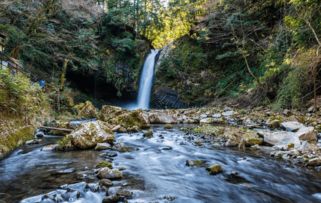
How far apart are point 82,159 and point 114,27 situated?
60.0 ft

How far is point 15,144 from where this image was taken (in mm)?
5578

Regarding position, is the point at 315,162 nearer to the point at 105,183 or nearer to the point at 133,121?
the point at 105,183

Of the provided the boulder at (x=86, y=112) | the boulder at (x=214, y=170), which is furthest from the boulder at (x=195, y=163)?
the boulder at (x=86, y=112)

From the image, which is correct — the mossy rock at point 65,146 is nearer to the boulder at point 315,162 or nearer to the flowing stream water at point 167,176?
the flowing stream water at point 167,176

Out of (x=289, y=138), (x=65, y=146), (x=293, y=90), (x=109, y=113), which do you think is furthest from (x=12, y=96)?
(x=293, y=90)

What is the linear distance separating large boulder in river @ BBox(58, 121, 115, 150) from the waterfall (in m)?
13.6

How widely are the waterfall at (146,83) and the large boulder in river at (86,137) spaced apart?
44.7 feet

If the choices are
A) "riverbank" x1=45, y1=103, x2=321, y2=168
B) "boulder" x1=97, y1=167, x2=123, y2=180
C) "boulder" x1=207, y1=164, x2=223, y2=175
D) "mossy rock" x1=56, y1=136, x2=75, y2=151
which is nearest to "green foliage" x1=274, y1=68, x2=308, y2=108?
"riverbank" x1=45, y1=103, x2=321, y2=168

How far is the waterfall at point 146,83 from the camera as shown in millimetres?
20153

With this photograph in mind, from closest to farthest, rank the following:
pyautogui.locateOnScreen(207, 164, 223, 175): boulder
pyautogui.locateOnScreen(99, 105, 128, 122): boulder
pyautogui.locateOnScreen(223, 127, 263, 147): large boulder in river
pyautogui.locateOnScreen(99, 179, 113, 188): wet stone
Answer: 1. pyautogui.locateOnScreen(99, 179, 113, 188): wet stone
2. pyautogui.locateOnScreen(207, 164, 223, 175): boulder
3. pyautogui.locateOnScreen(223, 127, 263, 147): large boulder in river
4. pyautogui.locateOnScreen(99, 105, 128, 122): boulder

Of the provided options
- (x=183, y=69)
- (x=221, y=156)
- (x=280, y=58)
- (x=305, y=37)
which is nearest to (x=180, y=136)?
(x=221, y=156)

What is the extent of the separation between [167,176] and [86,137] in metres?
2.33

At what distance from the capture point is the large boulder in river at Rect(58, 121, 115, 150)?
5.50m

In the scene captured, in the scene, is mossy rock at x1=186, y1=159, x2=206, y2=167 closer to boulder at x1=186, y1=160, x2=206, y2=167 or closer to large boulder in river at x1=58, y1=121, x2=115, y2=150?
boulder at x1=186, y1=160, x2=206, y2=167
